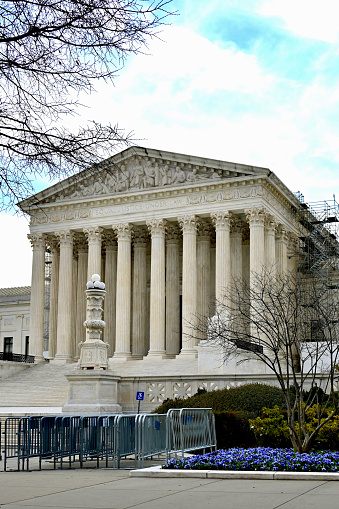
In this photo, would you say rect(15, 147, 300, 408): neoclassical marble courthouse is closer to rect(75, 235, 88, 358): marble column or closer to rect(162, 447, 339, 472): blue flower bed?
rect(75, 235, 88, 358): marble column

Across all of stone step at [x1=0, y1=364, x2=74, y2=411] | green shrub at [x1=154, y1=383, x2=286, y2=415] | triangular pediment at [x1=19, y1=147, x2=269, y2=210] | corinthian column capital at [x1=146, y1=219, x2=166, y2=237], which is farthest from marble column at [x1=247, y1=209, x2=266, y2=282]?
green shrub at [x1=154, y1=383, x2=286, y2=415]

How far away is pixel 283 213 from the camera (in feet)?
167

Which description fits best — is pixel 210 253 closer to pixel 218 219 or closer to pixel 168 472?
pixel 218 219

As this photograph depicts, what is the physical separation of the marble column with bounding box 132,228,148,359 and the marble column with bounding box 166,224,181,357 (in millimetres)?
2287

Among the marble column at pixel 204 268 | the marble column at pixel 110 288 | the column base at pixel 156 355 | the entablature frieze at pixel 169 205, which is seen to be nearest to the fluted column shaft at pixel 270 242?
the entablature frieze at pixel 169 205

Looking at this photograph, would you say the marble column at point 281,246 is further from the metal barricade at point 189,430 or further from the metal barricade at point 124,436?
the metal barricade at point 124,436

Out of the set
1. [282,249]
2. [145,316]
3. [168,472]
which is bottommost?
[168,472]

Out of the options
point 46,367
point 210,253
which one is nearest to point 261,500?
point 46,367

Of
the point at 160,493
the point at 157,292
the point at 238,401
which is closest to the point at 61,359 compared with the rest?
the point at 157,292

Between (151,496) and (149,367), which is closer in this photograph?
(151,496)

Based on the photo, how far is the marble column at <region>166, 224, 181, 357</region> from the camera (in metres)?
51.8

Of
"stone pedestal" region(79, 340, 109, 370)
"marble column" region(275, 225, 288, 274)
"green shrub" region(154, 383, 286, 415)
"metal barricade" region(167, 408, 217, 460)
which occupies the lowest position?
"metal barricade" region(167, 408, 217, 460)

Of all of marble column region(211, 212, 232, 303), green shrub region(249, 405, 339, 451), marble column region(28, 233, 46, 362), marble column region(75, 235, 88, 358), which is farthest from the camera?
marble column region(75, 235, 88, 358)

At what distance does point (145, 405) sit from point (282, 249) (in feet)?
78.1
